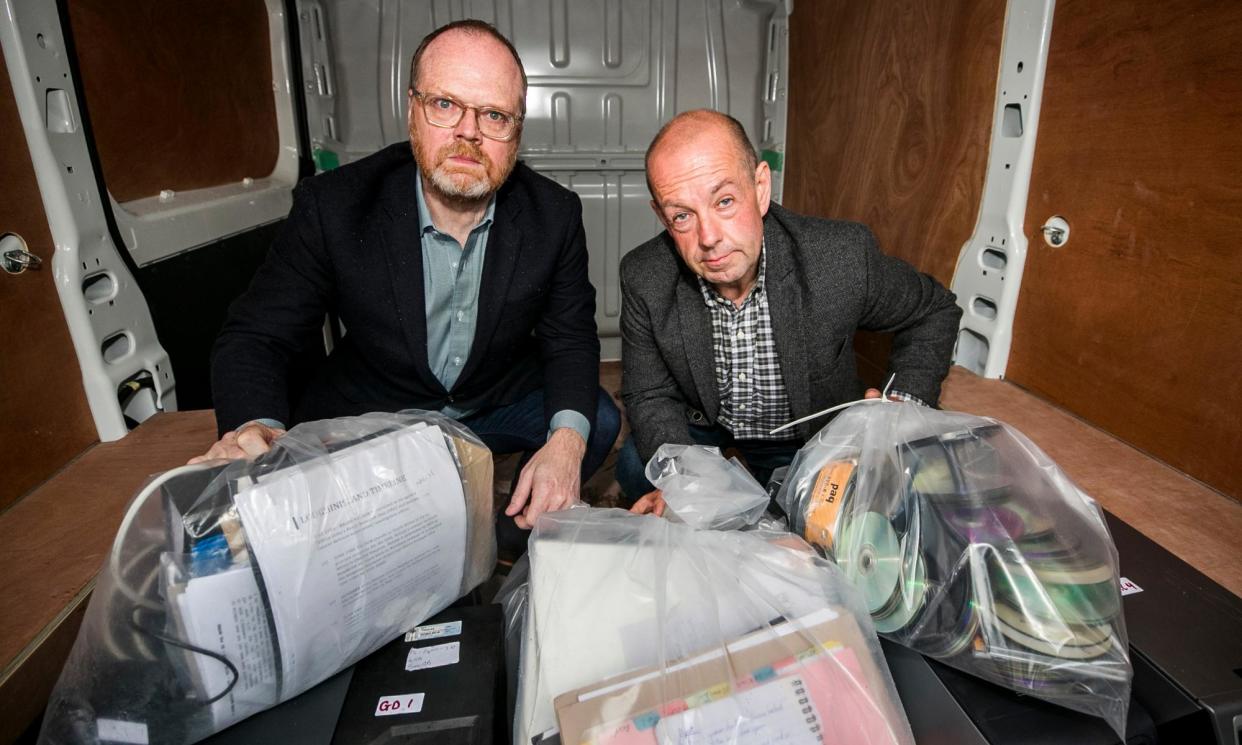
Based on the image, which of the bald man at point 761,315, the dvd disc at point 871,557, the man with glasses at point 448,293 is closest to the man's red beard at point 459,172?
the man with glasses at point 448,293

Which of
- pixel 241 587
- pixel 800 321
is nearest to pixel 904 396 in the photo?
pixel 800 321

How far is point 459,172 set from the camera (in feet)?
3.92

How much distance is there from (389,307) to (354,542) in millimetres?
699

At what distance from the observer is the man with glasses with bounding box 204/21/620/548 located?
1.15 m

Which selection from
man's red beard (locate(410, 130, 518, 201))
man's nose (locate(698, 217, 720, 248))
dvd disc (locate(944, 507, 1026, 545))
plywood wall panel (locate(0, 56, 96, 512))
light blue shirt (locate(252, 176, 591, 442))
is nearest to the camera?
dvd disc (locate(944, 507, 1026, 545))

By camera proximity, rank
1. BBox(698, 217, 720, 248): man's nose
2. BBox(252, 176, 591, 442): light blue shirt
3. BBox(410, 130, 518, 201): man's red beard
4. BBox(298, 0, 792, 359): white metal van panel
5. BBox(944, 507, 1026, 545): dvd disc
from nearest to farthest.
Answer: BBox(944, 507, 1026, 545): dvd disc < BBox(698, 217, 720, 248): man's nose < BBox(410, 130, 518, 201): man's red beard < BBox(252, 176, 591, 442): light blue shirt < BBox(298, 0, 792, 359): white metal van panel

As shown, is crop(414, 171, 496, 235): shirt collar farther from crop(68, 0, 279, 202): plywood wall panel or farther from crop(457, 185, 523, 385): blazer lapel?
crop(68, 0, 279, 202): plywood wall panel

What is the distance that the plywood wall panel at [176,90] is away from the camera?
4.08ft

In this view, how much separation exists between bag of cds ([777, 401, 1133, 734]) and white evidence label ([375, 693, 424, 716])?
49cm

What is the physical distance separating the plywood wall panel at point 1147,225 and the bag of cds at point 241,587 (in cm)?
106

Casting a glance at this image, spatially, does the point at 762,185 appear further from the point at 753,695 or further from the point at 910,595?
the point at 753,695

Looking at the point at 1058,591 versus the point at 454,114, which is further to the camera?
the point at 454,114

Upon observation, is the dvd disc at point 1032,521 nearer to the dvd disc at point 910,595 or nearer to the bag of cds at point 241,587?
the dvd disc at point 910,595

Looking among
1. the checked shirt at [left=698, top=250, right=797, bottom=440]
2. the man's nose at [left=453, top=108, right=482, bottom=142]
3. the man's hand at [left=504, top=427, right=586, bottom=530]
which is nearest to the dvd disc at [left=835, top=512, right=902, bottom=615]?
the man's hand at [left=504, top=427, right=586, bottom=530]
